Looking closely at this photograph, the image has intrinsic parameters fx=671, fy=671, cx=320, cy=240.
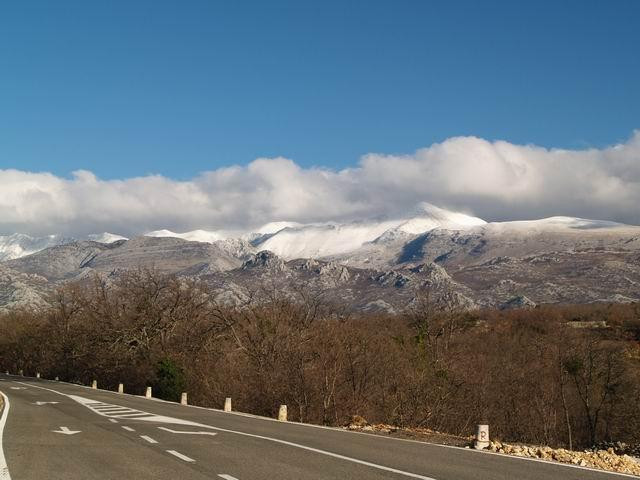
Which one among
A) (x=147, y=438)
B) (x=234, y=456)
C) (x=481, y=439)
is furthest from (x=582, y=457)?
(x=147, y=438)

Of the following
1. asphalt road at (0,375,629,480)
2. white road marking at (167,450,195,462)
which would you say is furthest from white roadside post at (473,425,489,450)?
white road marking at (167,450,195,462)

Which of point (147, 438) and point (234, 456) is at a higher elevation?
point (234, 456)

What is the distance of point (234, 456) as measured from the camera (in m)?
12.4

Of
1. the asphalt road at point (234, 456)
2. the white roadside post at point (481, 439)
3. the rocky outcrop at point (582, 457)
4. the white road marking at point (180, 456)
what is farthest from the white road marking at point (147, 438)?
the rocky outcrop at point (582, 457)

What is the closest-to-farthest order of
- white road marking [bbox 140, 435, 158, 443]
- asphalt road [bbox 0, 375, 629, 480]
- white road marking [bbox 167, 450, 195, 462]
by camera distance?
asphalt road [bbox 0, 375, 629, 480] < white road marking [bbox 167, 450, 195, 462] < white road marking [bbox 140, 435, 158, 443]

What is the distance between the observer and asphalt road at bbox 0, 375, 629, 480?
1052 centimetres

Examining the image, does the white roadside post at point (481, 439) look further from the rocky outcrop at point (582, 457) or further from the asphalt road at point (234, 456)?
the asphalt road at point (234, 456)

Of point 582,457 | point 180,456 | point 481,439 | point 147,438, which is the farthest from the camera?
point 147,438

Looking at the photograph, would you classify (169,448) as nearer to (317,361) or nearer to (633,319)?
(317,361)

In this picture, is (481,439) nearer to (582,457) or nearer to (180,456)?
(582,457)

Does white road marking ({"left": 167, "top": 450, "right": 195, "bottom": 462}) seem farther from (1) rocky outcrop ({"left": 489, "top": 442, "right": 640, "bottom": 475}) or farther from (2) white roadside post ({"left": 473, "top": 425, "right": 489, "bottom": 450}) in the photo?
(1) rocky outcrop ({"left": 489, "top": 442, "right": 640, "bottom": 475})

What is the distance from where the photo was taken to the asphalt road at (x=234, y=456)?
1052cm

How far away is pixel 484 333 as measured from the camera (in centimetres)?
8562

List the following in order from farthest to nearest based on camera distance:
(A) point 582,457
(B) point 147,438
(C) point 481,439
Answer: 1. (B) point 147,438
2. (C) point 481,439
3. (A) point 582,457
